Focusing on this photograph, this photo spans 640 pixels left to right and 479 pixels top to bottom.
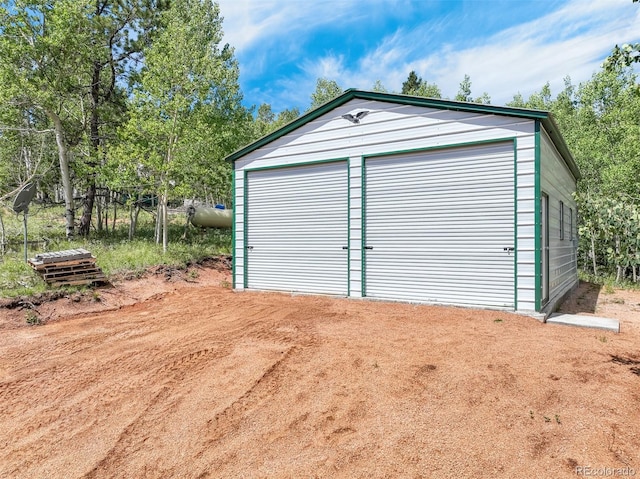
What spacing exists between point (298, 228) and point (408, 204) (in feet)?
9.18

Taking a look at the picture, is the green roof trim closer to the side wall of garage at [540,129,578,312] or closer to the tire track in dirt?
→ the side wall of garage at [540,129,578,312]

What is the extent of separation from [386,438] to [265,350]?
2.27 m

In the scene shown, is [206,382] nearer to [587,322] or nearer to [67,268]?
[587,322]

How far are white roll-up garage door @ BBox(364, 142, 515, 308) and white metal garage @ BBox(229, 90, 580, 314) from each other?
0.02 metres

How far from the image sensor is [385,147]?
7.47 metres

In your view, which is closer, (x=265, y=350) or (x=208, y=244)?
(x=265, y=350)

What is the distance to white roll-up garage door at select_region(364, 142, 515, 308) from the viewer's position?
20.9 ft

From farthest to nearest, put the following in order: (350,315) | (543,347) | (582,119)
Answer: (582,119), (350,315), (543,347)

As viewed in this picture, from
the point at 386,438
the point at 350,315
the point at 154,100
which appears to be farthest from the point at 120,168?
the point at 386,438

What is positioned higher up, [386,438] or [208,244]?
[208,244]

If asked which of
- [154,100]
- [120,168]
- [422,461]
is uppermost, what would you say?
[154,100]

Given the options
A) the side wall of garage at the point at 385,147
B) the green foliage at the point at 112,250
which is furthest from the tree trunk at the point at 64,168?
the side wall of garage at the point at 385,147

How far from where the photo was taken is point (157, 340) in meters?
5.11

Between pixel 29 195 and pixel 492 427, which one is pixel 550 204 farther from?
pixel 29 195
